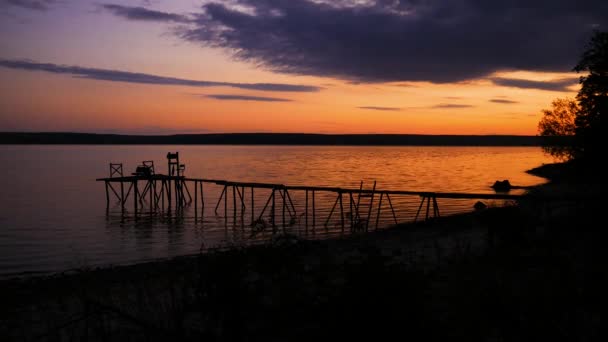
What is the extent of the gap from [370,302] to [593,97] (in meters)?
29.3

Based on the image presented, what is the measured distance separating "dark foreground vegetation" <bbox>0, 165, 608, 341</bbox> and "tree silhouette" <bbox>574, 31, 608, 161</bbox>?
1612cm

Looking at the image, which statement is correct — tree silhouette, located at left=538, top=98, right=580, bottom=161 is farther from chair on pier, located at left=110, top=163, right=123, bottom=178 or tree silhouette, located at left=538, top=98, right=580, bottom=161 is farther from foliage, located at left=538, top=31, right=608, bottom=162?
chair on pier, located at left=110, top=163, right=123, bottom=178

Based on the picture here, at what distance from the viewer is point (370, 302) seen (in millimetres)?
5648

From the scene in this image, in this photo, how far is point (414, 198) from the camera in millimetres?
41156

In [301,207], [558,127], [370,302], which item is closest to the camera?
[370,302]

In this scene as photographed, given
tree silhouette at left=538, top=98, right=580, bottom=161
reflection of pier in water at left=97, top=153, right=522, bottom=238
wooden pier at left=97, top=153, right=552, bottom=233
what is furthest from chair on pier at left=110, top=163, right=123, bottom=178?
tree silhouette at left=538, top=98, right=580, bottom=161

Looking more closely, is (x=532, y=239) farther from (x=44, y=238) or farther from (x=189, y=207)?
(x=189, y=207)

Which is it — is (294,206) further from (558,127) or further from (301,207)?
(558,127)

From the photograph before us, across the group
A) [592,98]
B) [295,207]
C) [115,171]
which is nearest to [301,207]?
[295,207]

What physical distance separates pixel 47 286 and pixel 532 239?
14.3 meters

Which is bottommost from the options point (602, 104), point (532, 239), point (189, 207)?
point (189, 207)

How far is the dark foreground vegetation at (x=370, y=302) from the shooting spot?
5785mm

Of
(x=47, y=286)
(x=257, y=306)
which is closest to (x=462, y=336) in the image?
(x=257, y=306)

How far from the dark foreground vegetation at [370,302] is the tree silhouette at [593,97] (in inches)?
635
